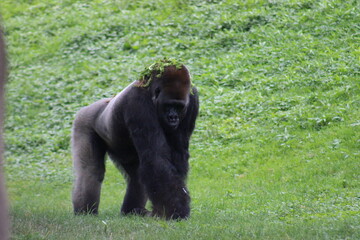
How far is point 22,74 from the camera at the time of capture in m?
15.7

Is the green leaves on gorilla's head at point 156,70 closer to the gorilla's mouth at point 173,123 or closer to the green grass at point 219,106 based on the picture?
the gorilla's mouth at point 173,123

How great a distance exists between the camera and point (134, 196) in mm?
7168

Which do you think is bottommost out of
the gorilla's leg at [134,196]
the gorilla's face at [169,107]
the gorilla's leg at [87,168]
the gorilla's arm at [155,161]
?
the gorilla's leg at [134,196]

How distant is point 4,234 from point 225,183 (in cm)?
787

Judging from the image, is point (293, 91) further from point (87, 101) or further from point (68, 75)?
point (68, 75)

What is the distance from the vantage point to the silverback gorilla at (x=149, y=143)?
6086 mm

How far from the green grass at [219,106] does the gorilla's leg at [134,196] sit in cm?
17

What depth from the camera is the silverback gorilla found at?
609 centimetres

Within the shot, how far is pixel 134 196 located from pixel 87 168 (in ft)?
2.12

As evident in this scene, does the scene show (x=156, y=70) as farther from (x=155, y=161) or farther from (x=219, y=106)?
(x=219, y=106)

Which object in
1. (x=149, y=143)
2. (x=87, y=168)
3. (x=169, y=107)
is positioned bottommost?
(x=87, y=168)

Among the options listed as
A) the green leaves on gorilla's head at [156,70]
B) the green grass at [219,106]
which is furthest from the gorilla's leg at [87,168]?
the green leaves on gorilla's head at [156,70]

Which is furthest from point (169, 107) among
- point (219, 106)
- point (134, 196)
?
point (219, 106)

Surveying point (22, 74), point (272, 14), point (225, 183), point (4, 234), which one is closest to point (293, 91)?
point (225, 183)
